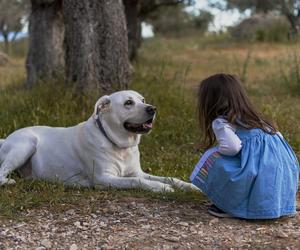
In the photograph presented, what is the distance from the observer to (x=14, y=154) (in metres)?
5.48

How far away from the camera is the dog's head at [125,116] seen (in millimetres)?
5090

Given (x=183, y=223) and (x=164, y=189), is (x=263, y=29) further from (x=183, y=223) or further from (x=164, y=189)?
(x=183, y=223)

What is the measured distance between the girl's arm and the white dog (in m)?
0.84

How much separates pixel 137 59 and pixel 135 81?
5.01m

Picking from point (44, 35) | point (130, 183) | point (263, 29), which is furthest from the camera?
point (263, 29)

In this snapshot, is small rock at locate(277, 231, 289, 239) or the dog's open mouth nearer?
small rock at locate(277, 231, 289, 239)

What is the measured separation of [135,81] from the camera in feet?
30.2

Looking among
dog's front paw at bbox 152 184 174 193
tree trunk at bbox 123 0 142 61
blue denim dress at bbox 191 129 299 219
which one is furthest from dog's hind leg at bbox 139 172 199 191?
tree trunk at bbox 123 0 142 61

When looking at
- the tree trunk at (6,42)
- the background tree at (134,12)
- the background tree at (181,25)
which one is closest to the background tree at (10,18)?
the tree trunk at (6,42)

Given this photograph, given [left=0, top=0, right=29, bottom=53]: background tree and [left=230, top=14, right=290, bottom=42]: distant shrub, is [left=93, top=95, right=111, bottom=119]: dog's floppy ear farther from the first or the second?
[left=0, top=0, right=29, bottom=53]: background tree

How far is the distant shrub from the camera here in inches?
800

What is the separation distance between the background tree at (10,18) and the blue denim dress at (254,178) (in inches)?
798

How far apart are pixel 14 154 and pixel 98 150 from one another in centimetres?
84

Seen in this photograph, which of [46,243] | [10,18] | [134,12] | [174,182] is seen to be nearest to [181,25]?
[10,18]
